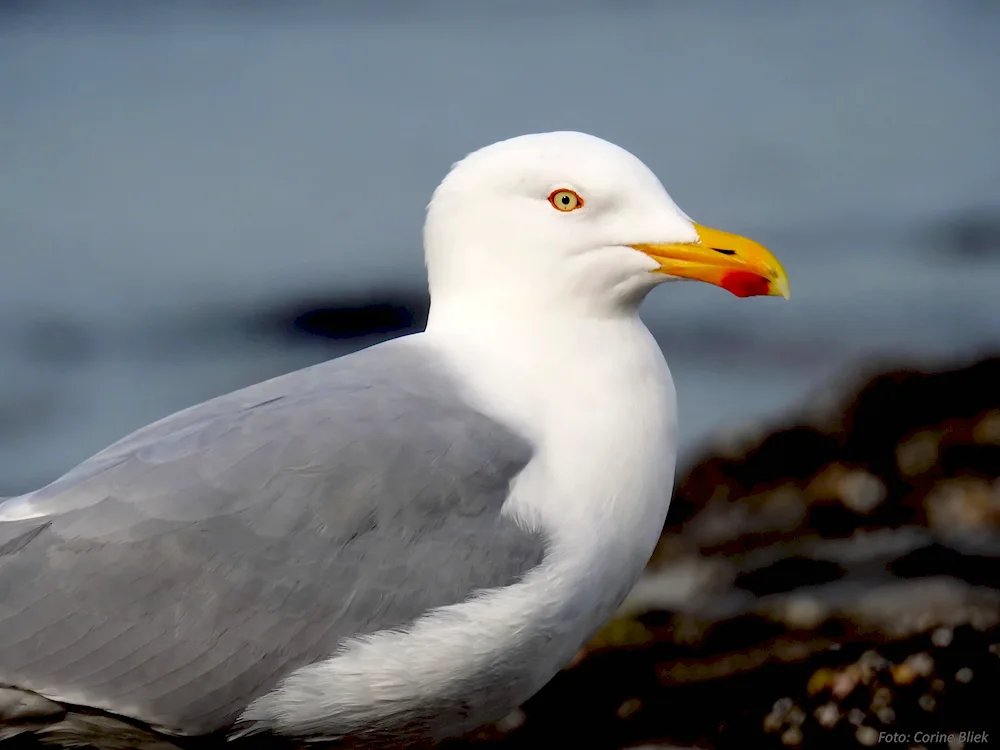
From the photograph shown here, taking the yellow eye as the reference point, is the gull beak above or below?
below

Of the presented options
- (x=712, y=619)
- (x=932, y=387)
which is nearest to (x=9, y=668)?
(x=712, y=619)

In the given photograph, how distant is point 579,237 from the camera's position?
4.36 meters

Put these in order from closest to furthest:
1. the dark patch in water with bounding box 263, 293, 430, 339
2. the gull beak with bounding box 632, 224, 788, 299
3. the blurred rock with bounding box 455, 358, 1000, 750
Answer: the gull beak with bounding box 632, 224, 788, 299
the blurred rock with bounding box 455, 358, 1000, 750
the dark patch in water with bounding box 263, 293, 430, 339

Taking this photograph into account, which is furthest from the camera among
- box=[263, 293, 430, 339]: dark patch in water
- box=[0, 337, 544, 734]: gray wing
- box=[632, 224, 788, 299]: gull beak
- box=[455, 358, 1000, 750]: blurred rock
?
box=[263, 293, 430, 339]: dark patch in water

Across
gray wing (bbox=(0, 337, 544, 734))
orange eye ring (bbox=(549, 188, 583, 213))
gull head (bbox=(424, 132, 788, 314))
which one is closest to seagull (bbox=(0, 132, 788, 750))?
gray wing (bbox=(0, 337, 544, 734))

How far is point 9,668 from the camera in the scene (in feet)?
13.0

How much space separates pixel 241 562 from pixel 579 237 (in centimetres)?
137

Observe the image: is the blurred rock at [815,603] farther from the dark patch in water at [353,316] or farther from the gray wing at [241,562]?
the dark patch in water at [353,316]

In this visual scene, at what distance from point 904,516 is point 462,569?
104 inches

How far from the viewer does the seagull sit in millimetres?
3949

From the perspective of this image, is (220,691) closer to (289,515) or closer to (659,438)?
(289,515)

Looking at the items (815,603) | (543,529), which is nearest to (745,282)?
(543,529)

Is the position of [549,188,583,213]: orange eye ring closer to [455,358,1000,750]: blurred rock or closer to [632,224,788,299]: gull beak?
[632,224,788,299]: gull beak

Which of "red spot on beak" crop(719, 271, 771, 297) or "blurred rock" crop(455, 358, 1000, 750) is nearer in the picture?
"red spot on beak" crop(719, 271, 771, 297)
